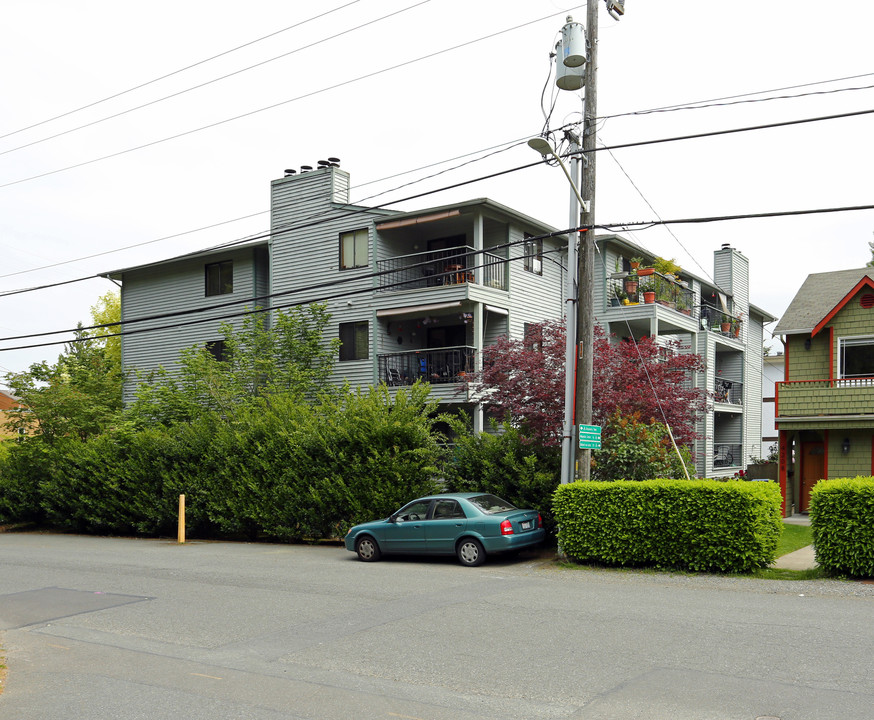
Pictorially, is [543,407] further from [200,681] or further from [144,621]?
[200,681]

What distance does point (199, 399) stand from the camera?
26844 mm

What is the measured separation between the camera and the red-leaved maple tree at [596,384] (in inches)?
685

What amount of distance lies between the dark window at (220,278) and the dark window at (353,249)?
18.5 ft

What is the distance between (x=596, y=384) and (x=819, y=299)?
13.2m

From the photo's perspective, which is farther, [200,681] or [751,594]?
[751,594]

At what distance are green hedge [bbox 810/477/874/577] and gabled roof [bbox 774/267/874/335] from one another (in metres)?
13.3

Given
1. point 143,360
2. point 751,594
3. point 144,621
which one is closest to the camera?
point 144,621

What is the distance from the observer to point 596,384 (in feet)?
57.0

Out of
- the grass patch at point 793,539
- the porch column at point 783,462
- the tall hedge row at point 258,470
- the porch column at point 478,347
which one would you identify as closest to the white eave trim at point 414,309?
the porch column at point 478,347

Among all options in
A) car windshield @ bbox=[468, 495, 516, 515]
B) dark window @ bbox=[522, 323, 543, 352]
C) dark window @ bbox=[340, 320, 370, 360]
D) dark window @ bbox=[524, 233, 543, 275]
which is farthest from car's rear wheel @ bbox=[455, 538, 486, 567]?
dark window @ bbox=[524, 233, 543, 275]

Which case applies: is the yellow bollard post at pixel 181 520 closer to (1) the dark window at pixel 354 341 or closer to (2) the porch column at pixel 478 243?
(1) the dark window at pixel 354 341

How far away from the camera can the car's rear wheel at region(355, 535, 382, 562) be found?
54.1ft

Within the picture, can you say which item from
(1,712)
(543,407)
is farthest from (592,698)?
(543,407)

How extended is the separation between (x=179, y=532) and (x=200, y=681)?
15.4 m
